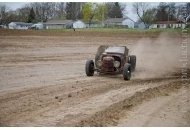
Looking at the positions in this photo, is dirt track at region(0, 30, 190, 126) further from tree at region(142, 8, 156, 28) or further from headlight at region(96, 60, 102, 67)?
tree at region(142, 8, 156, 28)

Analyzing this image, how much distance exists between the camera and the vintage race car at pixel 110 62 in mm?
9164

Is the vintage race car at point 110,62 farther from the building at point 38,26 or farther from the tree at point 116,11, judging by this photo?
the building at point 38,26

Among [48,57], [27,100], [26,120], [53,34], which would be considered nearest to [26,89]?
[27,100]

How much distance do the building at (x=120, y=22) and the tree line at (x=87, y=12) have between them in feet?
0.49

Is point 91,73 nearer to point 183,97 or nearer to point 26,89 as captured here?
point 26,89

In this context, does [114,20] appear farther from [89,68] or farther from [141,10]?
[89,68]

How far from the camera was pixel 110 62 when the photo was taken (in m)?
9.16

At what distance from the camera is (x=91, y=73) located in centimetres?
943

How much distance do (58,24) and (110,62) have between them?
246 centimetres

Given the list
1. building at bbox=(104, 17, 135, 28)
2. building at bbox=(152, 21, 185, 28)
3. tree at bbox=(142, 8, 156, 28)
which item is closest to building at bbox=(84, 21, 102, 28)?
building at bbox=(104, 17, 135, 28)

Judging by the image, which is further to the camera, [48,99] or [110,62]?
[110,62]

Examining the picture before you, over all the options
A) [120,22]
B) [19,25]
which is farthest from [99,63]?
[19,25]

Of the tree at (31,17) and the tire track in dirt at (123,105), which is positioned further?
the tree at (31,17)

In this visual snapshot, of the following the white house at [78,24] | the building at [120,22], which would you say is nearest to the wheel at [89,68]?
the white house at [78,24]
